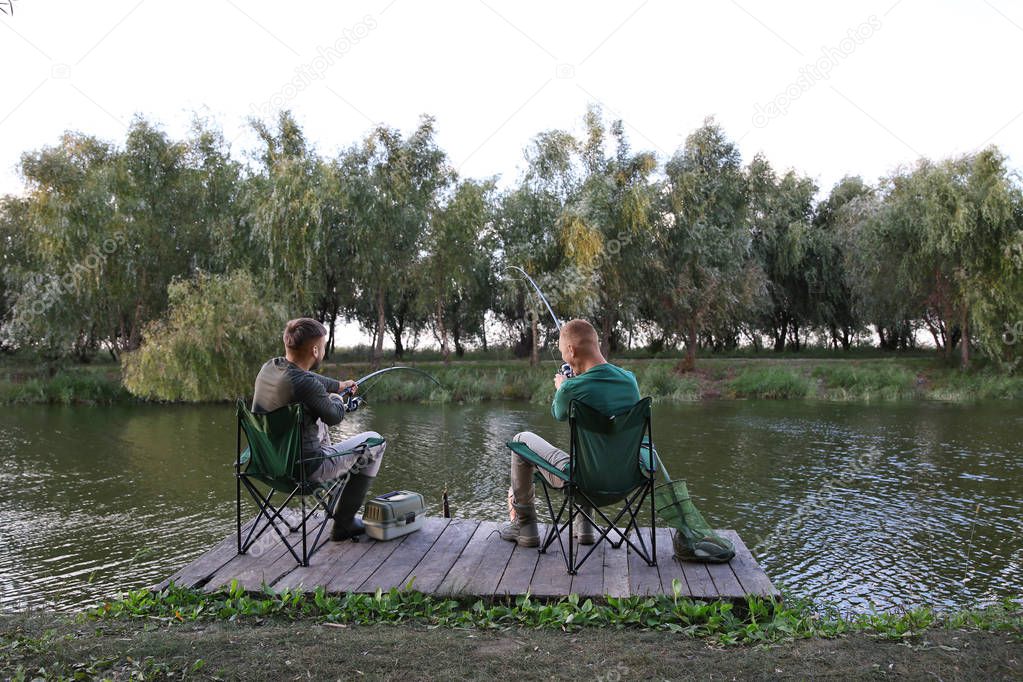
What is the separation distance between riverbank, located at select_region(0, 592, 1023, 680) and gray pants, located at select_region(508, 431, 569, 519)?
98cm

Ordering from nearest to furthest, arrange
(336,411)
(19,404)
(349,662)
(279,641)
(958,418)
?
(349,662), (279,641), (336,411), (958,418), (19,404)

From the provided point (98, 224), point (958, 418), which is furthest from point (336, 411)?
point (98, 224)

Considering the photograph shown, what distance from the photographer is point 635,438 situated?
476 cm

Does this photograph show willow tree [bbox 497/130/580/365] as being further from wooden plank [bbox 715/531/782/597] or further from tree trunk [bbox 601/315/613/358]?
wooden plank [bbox 715/531/782/597]

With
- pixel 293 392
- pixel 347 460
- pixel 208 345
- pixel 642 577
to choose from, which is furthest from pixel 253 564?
pixel 208 345

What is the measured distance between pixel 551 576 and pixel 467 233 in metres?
23.2

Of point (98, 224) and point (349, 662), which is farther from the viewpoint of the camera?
point (98, 224)

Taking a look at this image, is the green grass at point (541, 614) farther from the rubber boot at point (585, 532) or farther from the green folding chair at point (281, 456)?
the rubber boot at point (585, 532)

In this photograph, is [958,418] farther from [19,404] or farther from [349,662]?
[19,404]

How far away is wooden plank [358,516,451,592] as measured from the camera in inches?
180

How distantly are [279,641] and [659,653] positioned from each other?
5.57ft

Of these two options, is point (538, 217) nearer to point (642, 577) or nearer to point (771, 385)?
point (771, 385)

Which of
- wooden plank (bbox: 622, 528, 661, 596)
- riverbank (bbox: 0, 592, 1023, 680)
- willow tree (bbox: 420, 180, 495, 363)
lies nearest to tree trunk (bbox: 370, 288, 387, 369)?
willow tree (bbox: 420, 180, 495, 363)

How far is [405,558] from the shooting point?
5.08 m
